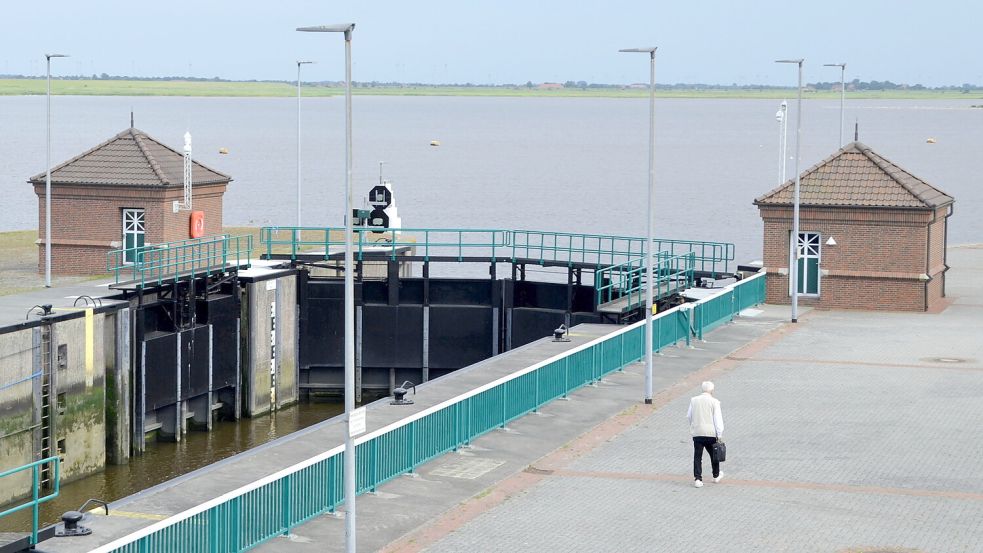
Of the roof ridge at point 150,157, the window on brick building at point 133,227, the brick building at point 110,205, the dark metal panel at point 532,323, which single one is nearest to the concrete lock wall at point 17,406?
the brick building at point 110,205

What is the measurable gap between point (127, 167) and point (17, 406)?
17301 mm

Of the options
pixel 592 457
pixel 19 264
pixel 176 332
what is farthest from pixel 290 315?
pixel 592 457

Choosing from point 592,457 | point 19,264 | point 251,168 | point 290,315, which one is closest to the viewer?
point 592,457

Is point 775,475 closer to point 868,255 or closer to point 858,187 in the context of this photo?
point 868,255

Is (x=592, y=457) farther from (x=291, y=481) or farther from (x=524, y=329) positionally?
(x=524, y=329)

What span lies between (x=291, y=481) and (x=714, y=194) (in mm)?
107826

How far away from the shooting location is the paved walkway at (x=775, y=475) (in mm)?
20062

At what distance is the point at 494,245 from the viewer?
45.0m

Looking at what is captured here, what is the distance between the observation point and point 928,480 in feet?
76.4

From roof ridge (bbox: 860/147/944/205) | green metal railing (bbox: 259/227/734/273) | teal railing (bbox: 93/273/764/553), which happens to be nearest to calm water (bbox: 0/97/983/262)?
green metal railing (bbox: 259/227/734/273)

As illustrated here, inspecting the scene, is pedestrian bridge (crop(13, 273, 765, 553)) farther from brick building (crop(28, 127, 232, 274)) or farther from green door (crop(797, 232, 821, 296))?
brick building (crop(28, 127, 232, 274))

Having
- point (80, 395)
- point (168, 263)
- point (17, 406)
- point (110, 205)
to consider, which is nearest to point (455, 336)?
point (168, 263)

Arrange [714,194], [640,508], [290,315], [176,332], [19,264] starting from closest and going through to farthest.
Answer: [640,508] < [176,332] < [290,315] < [19,264] < [714,194]

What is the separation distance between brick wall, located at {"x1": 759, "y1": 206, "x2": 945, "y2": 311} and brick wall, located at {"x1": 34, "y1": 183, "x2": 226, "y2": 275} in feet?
57.2
